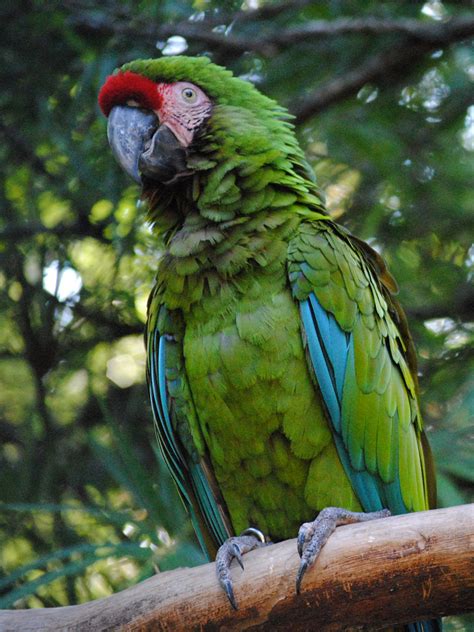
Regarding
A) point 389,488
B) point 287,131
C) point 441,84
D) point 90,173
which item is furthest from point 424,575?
point 441,84

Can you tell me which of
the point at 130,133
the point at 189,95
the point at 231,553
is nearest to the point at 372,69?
the point at 189,95

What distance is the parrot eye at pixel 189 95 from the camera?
229cm

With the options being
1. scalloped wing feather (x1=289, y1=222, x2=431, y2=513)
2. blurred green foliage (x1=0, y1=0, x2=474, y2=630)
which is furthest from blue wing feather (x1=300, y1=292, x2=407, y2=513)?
blurred green foliage (x1=0, y1=0, x2=474, y2=630)

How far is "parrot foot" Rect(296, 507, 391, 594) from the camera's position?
5.51 ft

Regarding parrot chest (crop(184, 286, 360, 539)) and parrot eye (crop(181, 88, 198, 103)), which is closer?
parrot chest (crop(184, 286, 360, 539))

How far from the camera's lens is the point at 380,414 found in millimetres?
2148

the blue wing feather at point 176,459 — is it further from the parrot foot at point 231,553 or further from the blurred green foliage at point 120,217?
the blurred green foliage at point 120,217

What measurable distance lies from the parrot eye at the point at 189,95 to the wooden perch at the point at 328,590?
1239 mm

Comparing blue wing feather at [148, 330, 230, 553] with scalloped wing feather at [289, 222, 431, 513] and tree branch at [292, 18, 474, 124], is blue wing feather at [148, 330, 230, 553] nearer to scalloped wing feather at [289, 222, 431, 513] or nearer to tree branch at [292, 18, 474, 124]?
scalloped wing feather at [289, 222, 431, 513]

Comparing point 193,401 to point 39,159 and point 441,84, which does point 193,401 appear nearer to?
point 39,159

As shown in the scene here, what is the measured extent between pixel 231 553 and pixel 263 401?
0.39 meters

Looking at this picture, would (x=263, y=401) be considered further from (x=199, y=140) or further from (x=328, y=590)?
(x=199, y=140)

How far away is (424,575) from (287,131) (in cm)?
130

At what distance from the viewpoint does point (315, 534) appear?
173 centimetres
